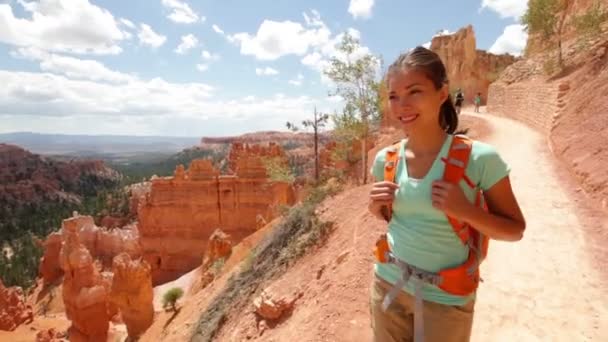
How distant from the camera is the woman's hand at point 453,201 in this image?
151cm

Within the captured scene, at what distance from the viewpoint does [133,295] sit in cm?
1466

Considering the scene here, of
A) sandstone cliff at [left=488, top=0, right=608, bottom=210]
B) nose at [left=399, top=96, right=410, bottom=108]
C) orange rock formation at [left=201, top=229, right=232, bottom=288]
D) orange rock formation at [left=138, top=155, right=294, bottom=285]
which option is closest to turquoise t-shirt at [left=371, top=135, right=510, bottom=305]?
nose at [left=399, top=96, right=410, bottom=108]

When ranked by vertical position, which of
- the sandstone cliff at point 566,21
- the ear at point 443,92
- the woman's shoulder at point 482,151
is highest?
the sandstone cliff at point 566,21

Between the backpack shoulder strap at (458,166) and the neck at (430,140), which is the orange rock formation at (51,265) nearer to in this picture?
the neck at (430,140)

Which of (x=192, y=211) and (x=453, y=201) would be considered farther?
(x=192, y=211)

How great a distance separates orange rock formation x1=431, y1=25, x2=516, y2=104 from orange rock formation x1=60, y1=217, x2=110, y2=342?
90.5 feet

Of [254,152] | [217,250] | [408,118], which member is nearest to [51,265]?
[254,152]

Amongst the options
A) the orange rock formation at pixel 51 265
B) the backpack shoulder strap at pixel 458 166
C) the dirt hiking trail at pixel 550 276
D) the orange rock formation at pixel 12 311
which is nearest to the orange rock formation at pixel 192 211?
the orange rock formation at pixel 51 265

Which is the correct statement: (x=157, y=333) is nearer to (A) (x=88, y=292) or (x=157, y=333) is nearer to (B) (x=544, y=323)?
(A) (x=88, y=292)

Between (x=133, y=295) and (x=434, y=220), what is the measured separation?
15644 millimetres

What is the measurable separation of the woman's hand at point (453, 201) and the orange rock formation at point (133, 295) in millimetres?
15652

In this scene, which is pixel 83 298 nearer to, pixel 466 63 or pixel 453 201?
pixel 453 201

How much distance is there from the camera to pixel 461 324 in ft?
5.57

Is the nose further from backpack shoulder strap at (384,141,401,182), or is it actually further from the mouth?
backpack shoulder strap at (384,141,401,182)
